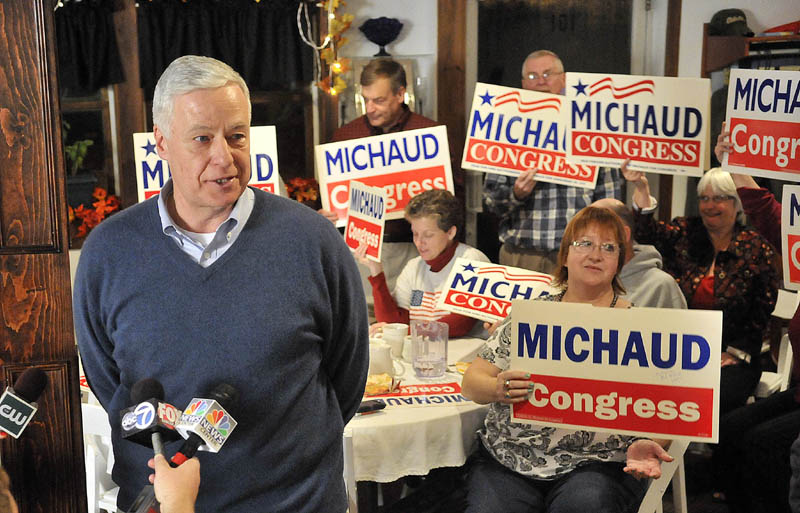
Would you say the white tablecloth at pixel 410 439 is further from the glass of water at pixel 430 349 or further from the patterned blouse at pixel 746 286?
the patterned blouse at pixel 746 286

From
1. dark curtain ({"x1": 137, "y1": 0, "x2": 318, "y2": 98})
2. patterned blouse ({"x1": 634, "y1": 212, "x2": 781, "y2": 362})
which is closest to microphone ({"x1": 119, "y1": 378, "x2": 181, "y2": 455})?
patterned blouse ({"x1": 634, "y1": 212, "x2": 781, "y2": 362})

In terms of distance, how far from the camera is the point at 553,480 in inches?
101

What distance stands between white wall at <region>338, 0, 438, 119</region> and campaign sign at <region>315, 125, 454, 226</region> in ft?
4.87

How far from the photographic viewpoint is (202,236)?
65.2 inches

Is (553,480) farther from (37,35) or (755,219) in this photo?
(37,35)

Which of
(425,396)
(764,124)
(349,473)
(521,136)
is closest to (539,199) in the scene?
(521,136)

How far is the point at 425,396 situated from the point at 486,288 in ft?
1.87

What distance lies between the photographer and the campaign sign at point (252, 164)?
10.8ft

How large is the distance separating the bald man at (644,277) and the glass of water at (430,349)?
2.64ft

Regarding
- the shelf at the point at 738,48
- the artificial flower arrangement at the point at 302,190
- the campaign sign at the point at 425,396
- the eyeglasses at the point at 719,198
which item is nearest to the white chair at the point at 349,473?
the campaign sign at the point at 425,396

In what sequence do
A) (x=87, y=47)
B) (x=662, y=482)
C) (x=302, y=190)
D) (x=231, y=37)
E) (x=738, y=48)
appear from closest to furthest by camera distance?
(x=662, y=482) < (x=87, y=47) < (x=738, y=48) < (x=231, y=37) < (x=302, y=190)

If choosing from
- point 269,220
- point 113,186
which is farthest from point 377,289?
point 113,186

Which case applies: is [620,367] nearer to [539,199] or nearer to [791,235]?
[791,235]

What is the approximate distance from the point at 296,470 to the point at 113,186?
3.82 m
